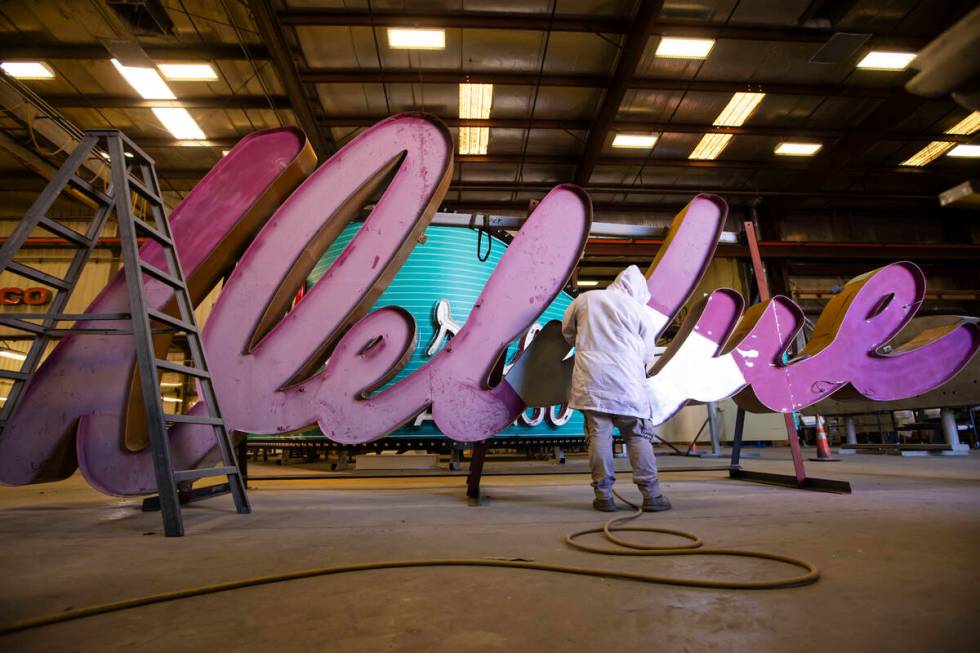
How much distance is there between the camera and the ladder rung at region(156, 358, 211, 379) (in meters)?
2.67

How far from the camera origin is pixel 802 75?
428 inches

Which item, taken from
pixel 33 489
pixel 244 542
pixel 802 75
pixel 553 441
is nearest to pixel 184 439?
pixel 244 542

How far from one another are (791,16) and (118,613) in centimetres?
1272

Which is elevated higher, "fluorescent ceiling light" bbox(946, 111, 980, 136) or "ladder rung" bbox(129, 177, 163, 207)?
"fluorescent ceiling light" bbox(946, 111, 980, 136)

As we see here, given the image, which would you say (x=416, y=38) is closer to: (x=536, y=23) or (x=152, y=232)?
(x=536, y=23)

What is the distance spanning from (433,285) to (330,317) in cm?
374

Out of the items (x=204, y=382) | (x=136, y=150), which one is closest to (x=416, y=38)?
(x=136, y=150)

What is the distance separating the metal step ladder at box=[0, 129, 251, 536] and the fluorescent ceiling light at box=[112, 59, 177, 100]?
8.59 metres

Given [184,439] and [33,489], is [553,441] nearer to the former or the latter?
[184,439]

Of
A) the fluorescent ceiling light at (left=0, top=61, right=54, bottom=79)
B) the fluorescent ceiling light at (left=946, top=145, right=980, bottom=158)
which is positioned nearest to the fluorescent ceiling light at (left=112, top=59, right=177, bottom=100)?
the fluorescent ceiling light at (left=0, top=61, right=54, bottom=79)

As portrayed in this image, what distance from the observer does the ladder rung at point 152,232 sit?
2.94m

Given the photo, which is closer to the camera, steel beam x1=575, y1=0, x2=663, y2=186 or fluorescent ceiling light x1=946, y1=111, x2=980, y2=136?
steel beam x1=575, y1=0, x2=663, y2=186

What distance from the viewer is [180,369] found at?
9.09 feet

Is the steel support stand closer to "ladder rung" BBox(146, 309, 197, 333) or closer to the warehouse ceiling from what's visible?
"ladder rung" BBox(146, 309, 197, 333)
